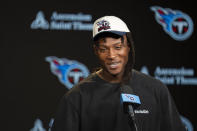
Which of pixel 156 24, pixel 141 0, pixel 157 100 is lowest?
pixel 157 100

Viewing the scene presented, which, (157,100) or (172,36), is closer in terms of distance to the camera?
(157,100)

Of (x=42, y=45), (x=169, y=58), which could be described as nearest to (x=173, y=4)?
(x=169, y=58)

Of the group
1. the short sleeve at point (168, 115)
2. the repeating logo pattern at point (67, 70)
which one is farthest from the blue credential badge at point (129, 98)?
the repeating logo pattern at point (67, 70)

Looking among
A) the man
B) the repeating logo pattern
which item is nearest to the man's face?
the man

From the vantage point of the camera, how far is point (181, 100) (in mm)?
3578

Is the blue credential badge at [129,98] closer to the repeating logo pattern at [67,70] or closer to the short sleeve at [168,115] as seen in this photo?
the short sleeve at [168,115]

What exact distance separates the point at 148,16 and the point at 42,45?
3.58ft

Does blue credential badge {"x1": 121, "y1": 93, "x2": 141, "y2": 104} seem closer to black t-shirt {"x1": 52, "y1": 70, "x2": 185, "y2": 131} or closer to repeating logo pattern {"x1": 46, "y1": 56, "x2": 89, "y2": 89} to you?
black t-shirt {"x1": 52, "y1": 70, "x2": 185, "y2": 131}

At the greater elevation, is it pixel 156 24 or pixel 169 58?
pixel 156 24

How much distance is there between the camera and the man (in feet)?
5.46

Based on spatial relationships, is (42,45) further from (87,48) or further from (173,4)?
(173,4)

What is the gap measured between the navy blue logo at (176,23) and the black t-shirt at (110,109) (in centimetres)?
190

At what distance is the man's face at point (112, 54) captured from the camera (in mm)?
1658

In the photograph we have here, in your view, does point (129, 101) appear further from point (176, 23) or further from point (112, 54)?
point (176, 23)
